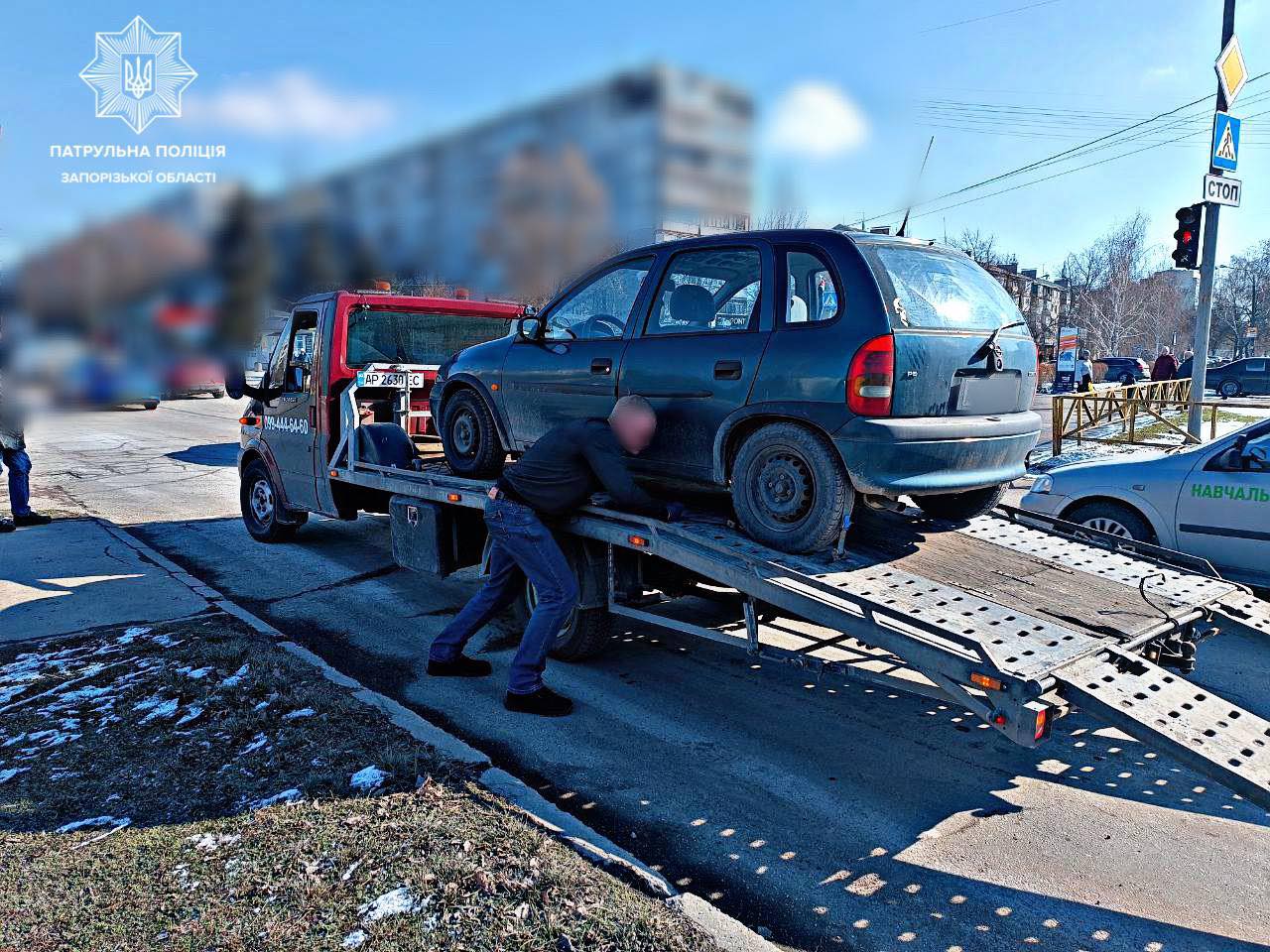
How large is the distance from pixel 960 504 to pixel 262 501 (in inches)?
268

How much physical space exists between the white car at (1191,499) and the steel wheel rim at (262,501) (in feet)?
22.9

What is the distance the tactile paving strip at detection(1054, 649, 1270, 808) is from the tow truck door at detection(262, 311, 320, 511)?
21.1 ft

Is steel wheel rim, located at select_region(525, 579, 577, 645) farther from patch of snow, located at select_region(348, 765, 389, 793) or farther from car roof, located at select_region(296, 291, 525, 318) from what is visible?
car roof, located at select_region(296, 291, 525, 318)

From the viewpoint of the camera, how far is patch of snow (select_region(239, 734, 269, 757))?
4.04 m

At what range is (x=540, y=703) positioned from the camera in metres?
4.75

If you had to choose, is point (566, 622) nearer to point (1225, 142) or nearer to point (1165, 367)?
point (1225, 142)

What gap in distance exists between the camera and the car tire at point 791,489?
4168 millimetres

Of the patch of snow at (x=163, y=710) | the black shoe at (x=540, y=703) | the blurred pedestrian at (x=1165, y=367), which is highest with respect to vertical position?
the blurred pedestrian at (x=1165, y=367)

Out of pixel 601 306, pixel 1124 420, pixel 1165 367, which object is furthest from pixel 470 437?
pixel 1165 367

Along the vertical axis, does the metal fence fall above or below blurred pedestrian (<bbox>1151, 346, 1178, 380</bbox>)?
below

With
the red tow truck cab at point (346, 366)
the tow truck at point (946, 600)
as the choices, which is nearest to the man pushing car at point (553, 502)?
the tow truck at point (946, 600)

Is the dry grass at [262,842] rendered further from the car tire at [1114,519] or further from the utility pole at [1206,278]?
the utility pole at [1206,278]

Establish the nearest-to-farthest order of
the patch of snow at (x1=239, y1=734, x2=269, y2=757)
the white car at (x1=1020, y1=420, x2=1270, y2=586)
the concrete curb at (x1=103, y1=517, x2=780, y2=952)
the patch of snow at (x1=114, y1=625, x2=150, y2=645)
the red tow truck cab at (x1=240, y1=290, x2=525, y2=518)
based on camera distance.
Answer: the concrete curb at (x1=103, y1=517, x2=780, y2=952), the patch of snow at (x1=239, y1=734, x2=269, y2=757), the patch of snow at (x1=114, y1=625, x2=150, y2=645), the white car at (x1=1020, y1=420, x2=1270, y2=586), the red tow truck cab at (x1=240, y1=290, x2=525, y2=518)

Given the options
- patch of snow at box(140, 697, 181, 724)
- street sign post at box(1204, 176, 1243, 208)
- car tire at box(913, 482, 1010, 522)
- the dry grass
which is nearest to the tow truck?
car tire at box(913, 482, 1010, 522)
